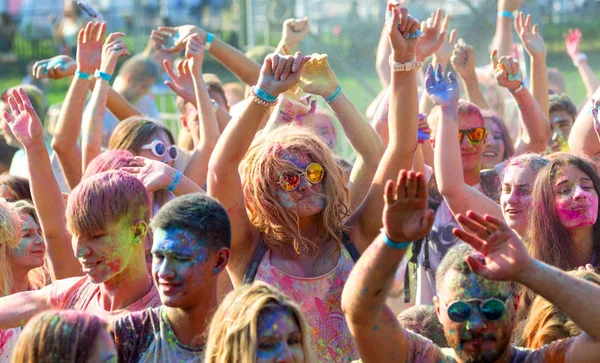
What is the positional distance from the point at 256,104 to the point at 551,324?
1.28 m

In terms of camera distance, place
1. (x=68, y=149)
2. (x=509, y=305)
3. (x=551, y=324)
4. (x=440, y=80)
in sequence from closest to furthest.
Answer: (x=509, y=305) < (x=551, y=324) < (x=440, y=80) < (x=68, y=149)

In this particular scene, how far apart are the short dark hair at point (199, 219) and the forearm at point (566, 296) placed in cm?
99

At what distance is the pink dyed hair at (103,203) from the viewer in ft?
10.7

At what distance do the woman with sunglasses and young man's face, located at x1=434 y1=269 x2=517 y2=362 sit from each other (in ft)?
2.42

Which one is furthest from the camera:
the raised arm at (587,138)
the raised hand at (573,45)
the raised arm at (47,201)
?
the raised hand at (573,45)

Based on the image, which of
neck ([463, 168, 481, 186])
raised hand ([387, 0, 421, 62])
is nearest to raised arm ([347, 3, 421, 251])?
raised hand ([387, 0, 421, 62])

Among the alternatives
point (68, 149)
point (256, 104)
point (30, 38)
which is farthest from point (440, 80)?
point (30, 38)

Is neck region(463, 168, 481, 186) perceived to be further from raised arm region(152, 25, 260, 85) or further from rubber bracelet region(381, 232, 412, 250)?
rubber bracelet region(381, 232, 412, 250)

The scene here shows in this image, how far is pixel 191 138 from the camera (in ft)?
20.7

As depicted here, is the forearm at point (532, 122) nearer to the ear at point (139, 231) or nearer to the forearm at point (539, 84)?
the forearm at point (539, 84)

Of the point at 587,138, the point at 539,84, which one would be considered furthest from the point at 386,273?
the point at 539,84

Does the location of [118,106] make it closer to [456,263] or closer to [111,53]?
[111,53]

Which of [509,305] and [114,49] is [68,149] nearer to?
[114,49]

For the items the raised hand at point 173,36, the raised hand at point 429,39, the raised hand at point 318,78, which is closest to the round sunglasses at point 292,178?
the raised hand at point 318,78
